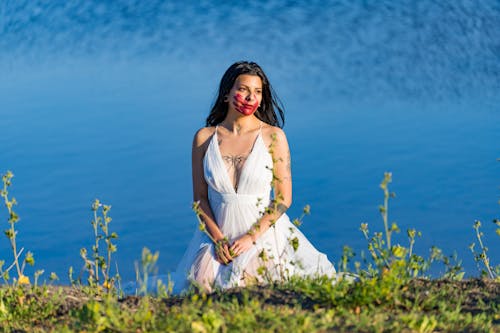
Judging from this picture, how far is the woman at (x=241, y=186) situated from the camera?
5.08 metres

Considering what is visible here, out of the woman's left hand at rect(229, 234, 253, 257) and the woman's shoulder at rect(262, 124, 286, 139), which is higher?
the woman's shoulder at rect(262, 124, 286, 139)

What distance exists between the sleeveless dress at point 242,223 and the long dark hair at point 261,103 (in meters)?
0.17

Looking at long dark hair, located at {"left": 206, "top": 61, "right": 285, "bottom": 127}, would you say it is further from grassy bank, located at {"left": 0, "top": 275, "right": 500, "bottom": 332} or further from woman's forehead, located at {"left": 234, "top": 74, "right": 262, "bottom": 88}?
grassy bank, located at {"left": 0, "top": 275, "right": 500, "bottom": 332}

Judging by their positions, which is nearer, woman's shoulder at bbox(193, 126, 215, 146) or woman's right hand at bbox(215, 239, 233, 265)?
woman's right hand at bbox(215, 239, 233, 265)

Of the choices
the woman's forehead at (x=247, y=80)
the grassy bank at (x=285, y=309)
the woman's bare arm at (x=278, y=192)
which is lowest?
the grassy bank at (x=285, y=309)

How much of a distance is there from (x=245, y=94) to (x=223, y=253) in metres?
1.01

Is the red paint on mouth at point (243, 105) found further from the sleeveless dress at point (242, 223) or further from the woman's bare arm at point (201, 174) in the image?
the woman's bare arm at point (201, 174)

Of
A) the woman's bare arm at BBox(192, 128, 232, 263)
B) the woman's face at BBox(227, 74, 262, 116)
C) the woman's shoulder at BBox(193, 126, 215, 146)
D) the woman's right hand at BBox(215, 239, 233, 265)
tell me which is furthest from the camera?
the woman's shoulder at BBox(193, 126, 215, 146)

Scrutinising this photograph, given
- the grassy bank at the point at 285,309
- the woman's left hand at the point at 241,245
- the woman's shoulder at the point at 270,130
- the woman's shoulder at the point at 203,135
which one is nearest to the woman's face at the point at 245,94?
the woman's shoulder at the point at 270,130

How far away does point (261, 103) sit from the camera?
5465 millimetres

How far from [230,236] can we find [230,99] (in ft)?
2.85

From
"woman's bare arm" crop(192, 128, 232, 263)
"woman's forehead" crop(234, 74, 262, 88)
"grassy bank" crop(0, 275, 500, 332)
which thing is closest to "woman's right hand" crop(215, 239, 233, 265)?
"woman's bare arm" crop(192, 128, 232, 263)

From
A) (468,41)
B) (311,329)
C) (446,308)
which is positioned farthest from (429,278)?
(468,41)

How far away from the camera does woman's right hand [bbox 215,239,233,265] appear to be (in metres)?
5.04
